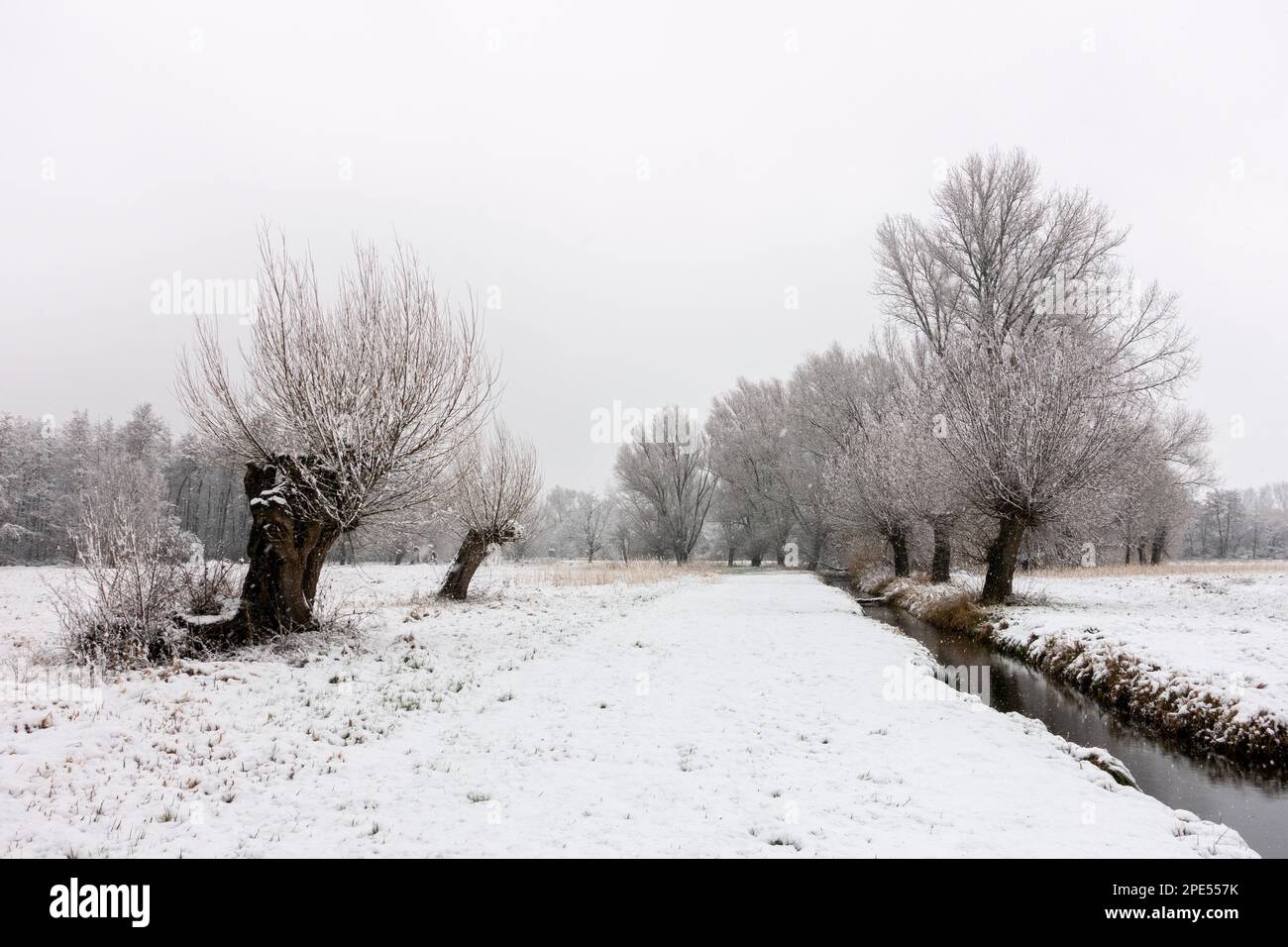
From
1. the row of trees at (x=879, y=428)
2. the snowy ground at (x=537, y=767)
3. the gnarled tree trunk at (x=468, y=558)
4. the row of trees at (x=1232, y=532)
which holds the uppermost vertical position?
the row of trees at (x=879, y=428)

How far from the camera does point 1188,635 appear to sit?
11328mm

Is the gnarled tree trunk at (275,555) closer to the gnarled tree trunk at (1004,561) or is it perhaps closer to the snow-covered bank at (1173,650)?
the snow-covered bank at (1173,650)

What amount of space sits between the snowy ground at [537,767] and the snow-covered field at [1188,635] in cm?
295

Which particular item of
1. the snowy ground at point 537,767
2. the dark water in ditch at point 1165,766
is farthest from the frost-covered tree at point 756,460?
the snowy ground at point 537,767

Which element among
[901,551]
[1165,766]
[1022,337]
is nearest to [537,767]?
[1165,766]

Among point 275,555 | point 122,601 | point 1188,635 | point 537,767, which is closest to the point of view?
point 537,767

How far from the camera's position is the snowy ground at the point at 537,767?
4.41 metres

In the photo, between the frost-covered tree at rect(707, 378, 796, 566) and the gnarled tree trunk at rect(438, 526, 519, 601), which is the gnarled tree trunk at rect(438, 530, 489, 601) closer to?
the gnarled tree trunk at rect(438, 526, 519, 601)

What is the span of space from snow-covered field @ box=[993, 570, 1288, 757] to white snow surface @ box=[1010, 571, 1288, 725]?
0.4 inches

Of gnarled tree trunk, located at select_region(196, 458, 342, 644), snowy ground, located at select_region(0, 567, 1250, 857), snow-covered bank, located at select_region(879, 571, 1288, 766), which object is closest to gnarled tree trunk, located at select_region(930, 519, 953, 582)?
snow-covered bank, located at select_region(879, 571, 1288, 766)

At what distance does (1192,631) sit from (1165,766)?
6.00 m
